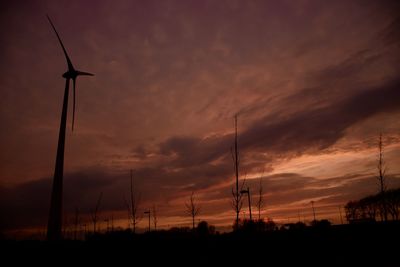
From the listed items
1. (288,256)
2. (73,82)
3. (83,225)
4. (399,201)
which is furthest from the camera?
(83,225)

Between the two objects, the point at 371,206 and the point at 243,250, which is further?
the point at 371,206

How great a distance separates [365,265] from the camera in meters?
17.5

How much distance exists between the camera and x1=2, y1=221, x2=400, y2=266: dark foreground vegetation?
15.9 m

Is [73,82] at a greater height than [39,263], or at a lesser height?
greater

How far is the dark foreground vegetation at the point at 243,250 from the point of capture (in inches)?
628

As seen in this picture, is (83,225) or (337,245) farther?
(83,225)

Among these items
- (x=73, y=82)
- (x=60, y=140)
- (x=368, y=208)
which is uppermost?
(x=73, y=82)

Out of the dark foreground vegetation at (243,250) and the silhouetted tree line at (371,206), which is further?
the silhouetted tree line at (371,206)

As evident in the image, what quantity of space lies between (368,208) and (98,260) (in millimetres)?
103487

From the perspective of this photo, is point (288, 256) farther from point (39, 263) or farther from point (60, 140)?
point (60, 140)

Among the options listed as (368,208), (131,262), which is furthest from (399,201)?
(131,262)

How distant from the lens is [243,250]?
1775 centimetres

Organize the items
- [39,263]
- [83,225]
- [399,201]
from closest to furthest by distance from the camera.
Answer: [39,263] → [399,201] → [83,225]

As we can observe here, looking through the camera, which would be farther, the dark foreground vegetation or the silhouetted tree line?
the silhouetted tree line
